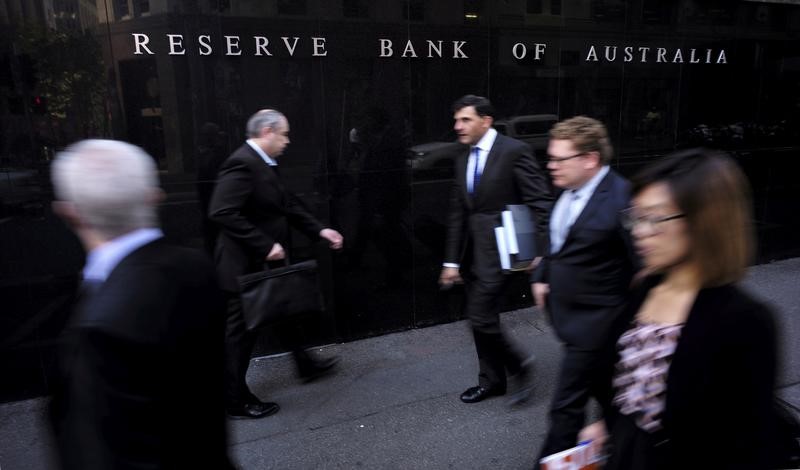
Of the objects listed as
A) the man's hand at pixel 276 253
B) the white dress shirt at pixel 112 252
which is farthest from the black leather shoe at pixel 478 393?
the white dress shirt at pixel 112 252

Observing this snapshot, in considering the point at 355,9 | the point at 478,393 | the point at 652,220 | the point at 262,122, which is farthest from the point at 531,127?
the point at 652,220

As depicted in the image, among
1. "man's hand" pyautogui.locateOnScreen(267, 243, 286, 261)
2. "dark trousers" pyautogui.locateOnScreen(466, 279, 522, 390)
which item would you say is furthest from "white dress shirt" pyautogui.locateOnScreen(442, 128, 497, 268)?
"man's hand" pyautogui.locateOnScreen(267, 243, 286, 261)

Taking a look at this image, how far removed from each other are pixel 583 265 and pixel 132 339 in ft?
6.63

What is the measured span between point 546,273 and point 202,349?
6.38 feet

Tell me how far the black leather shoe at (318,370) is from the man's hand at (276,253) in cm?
107

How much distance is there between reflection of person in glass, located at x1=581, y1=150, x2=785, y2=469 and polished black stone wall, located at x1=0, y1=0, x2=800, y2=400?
3.25m

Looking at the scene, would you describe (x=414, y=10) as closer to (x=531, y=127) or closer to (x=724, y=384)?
(x=531, y=127)

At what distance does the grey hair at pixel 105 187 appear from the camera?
5.10 feet

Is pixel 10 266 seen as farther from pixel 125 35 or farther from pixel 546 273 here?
pixel 546 273

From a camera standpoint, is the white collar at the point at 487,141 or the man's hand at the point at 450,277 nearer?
the white collar at the point at 487,141

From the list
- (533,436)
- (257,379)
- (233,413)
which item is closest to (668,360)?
(533,436)

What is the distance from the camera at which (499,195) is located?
372cm

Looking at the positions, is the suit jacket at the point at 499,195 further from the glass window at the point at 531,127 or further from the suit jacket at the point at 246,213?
the glass window at the point at 531,127

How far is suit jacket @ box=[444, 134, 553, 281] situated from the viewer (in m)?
3.71
